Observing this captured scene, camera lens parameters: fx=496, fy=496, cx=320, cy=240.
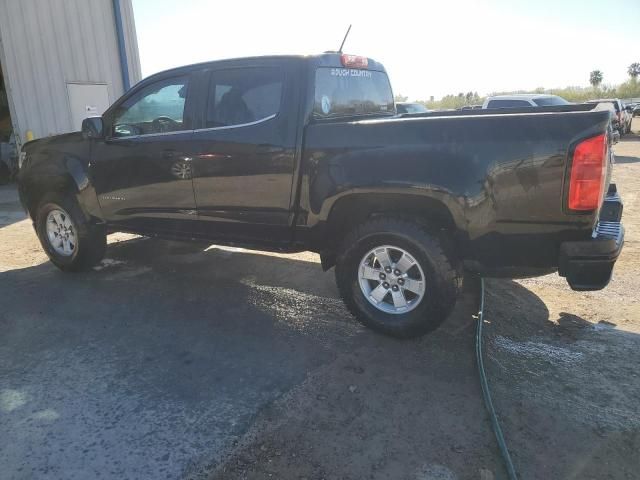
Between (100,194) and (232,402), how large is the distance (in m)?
2.86

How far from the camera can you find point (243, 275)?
4.95m

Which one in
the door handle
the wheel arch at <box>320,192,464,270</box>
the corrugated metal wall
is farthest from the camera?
the corrugated metal wall

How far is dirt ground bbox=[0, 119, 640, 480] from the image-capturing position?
2285 mm

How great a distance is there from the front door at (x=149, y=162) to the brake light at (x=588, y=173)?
110 inches

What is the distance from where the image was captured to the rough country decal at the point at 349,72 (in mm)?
3886

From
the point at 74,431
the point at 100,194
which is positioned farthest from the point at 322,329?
the point at 100,194

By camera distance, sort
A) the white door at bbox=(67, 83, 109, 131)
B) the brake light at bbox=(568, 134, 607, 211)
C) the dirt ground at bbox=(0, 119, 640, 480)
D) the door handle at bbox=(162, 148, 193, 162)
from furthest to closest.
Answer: the white door at bbox=(67, 83, 109, 131), the door handle at bbox=(162, 148, 193, 162), the brake light at bbox=(568, 134, 607, 211), the dirt ground at bbox=(0, 119, 640, 480)

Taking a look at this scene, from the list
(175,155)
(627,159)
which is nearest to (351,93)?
(175,155)

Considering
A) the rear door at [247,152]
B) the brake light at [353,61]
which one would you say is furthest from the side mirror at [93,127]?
the brake light at [353,61]

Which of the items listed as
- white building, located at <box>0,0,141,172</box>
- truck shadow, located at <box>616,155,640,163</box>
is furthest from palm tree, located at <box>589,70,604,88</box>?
white building, located at <box>0,0,141,172</box>

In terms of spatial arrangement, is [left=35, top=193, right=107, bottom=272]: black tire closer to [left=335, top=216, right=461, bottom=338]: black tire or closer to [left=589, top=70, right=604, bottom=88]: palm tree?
[left=335, top=216, right=461, bottom=338]: black tire

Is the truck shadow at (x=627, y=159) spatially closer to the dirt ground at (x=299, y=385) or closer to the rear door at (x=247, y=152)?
the dirt ground at (x=299, y=385)

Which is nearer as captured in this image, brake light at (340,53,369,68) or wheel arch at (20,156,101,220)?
brake light at (340,53,369,68)

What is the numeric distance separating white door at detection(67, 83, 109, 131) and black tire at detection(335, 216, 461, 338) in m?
10.1
